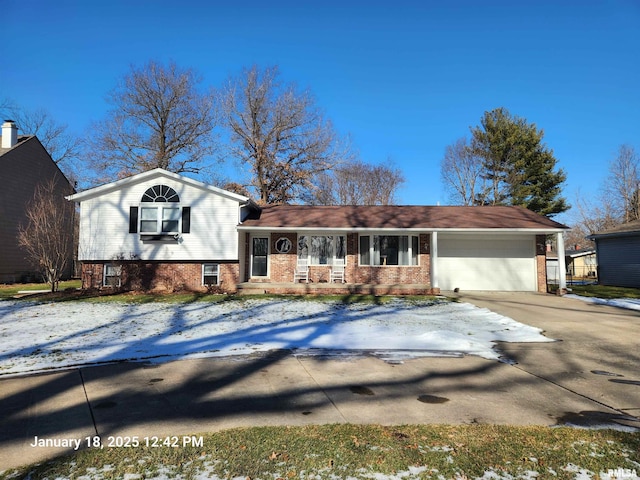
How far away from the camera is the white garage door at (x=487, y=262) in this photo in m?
17.0

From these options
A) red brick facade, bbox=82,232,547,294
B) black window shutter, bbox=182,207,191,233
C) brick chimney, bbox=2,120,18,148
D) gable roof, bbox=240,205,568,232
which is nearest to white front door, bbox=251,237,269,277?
red brick facade, bbox=82,232,547,294

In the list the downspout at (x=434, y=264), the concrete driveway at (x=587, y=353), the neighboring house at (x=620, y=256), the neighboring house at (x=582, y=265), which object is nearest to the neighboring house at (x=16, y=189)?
the downspout at (x=434, y=264)

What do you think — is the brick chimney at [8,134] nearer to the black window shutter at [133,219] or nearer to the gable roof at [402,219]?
the black window shutter at [133,219]

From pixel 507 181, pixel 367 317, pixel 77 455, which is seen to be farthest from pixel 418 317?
pixel 507 181

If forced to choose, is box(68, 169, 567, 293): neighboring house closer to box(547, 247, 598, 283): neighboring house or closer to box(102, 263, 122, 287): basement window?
box(102, 263, 122, 287): basement window

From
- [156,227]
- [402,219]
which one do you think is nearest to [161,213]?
[156,227]

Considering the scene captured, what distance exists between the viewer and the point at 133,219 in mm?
15930

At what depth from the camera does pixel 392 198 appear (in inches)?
1727

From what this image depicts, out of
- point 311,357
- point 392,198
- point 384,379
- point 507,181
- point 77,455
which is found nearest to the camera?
point 77,455

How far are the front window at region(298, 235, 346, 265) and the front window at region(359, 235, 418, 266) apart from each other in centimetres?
97

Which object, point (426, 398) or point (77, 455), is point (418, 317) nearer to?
point (426, 398)

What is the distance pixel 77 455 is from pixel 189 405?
136cm

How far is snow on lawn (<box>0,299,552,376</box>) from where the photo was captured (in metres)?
7.03

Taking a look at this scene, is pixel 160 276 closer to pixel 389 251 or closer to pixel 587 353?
pixel 389 251
